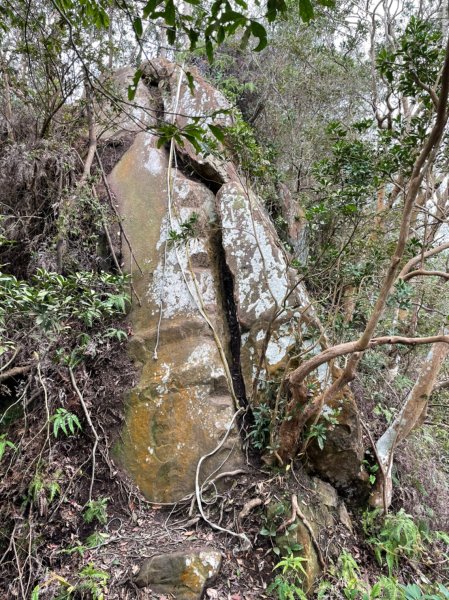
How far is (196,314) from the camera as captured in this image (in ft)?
16.4

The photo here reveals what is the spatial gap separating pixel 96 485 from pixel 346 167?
166 inches

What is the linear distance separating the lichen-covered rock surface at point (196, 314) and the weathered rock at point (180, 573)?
754mm

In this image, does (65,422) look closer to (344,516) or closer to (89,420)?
(89,420)

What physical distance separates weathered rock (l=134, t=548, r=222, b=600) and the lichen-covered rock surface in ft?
2.47

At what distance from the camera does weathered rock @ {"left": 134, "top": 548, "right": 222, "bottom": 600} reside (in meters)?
3.24

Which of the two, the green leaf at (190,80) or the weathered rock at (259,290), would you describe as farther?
the weathered rock at (259,290)

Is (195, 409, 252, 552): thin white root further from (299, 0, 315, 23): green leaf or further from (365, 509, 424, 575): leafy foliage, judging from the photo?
(299, 0, 315, 23): green leaf

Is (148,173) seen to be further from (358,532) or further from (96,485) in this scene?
(358,532)

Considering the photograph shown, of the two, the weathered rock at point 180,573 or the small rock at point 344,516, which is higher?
the small rock at point 344,516

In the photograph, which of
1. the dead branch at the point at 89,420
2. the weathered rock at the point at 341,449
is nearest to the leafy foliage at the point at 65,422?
the dead branch at the point at 89,420

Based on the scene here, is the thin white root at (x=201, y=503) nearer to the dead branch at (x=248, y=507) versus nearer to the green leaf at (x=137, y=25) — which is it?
the dead branch at (x=248, y=507)

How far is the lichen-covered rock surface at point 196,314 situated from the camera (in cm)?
429

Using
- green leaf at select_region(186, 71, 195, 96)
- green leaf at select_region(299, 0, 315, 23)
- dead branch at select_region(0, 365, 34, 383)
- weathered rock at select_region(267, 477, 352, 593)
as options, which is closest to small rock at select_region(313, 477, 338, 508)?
weathered rock at select_region(267, 477, 352, 593)

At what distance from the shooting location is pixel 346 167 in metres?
4.01
